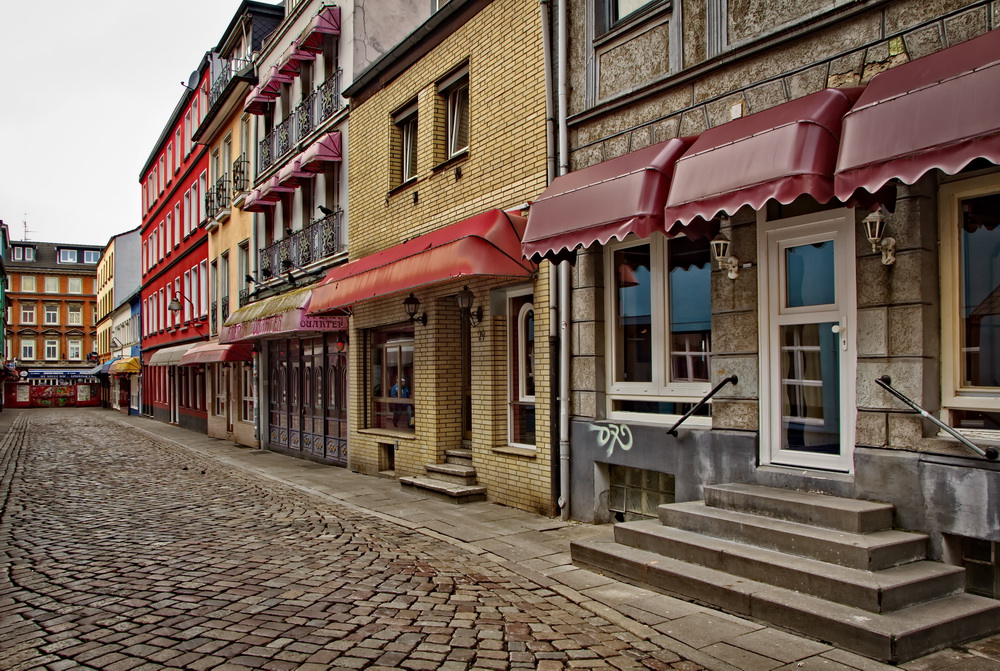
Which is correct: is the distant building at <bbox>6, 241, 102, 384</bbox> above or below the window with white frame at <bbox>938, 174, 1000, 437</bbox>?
above

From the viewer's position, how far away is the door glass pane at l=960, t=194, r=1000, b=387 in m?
5.33

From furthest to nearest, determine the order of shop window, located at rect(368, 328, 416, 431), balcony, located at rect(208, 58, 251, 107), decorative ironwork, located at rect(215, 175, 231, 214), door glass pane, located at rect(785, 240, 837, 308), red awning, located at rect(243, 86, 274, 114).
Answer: balcony, located at rect(208, 58, 251, 107) < decorative ironwork, located at rect(215, 175, 231, 214) < red awning, located at rect(243, 86, 274, 114) < shop window, located at rect(368, 328, 416, 431) < door glass pane, located at rect(785, 240, 837, 308)

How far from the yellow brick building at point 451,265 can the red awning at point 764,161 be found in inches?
129

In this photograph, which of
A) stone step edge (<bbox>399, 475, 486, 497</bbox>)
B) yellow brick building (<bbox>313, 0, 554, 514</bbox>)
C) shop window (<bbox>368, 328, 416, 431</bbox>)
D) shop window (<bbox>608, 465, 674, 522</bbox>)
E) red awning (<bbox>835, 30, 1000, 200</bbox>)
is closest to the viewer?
red awning (<bbox>835, 30, 1000, 200</bbox>)

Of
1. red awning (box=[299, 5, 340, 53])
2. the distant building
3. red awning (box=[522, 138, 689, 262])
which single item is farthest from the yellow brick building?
the distant building

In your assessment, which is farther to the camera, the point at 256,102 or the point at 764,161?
the point at 256,102

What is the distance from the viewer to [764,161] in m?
5.58

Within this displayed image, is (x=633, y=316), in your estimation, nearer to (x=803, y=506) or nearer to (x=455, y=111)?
(x=803, y=506)

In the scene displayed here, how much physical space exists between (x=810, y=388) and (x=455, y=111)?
746 cm

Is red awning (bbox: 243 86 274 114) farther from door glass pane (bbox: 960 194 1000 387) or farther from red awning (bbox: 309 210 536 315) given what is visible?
door glass pane (bbox: 960 194 1000 387)

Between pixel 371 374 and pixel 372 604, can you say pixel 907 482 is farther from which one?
pixel 371 374

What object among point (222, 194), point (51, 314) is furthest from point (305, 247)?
point (51, 314)

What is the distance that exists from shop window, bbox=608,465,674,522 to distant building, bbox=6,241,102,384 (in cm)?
7483

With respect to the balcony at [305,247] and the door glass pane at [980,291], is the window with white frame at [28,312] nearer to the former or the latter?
the balcony at [305,247]
